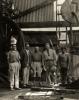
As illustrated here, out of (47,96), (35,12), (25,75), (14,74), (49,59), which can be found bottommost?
(47,96)

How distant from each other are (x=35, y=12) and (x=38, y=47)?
264 centimetres

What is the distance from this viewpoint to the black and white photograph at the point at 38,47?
14.4 metres

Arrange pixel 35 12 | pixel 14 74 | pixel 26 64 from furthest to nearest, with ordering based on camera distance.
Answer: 1. pixel 35 12
2. pixel 26 64
3. pixel 14 74

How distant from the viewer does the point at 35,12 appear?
18.7m

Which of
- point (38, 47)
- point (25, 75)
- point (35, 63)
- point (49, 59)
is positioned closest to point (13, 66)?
point (25, 75)

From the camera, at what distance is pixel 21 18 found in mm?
18500

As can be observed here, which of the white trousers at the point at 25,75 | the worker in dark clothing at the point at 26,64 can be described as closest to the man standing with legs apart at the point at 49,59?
the worker in dark clothing at the point at 26,64

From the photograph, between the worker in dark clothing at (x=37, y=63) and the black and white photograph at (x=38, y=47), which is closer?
the black and white photograph at (x=38, y=47)

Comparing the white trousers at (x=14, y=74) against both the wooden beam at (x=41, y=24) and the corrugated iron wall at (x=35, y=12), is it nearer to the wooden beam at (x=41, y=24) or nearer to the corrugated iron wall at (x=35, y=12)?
the wooden beam at (x=41, y=24)

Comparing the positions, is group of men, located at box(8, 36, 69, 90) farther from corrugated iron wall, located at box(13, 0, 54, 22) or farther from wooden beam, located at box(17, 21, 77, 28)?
corrugated iron wall, located at box(13, 0, 54, 22)

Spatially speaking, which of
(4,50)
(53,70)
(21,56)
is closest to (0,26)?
(4,50)

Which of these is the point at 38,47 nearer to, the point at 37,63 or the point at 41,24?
the point at 37,63

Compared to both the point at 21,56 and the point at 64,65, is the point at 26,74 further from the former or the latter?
the point at 64,65

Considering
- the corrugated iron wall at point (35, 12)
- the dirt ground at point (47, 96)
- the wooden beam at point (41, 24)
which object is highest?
the corrugated iron wall at point (35, 12)
